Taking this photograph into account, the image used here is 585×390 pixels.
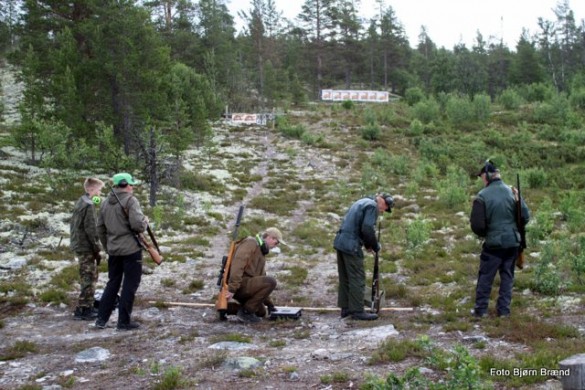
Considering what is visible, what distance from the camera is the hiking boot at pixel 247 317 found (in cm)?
842

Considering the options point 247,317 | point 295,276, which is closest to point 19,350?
point 247,317

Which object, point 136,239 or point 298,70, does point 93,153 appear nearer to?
point 136,239

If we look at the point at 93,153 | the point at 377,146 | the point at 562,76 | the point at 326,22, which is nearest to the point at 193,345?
the point at 93,153

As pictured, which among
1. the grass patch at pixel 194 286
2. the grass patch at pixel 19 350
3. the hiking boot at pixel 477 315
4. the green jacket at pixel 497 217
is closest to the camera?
the grass patch at pixel 19 350

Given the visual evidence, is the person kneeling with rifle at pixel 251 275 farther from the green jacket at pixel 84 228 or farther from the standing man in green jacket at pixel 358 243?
the green jacket at pixel 84 228

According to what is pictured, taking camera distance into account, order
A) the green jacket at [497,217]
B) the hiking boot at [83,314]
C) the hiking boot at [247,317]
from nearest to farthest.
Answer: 1. the green jacket at [497,217]
2. the hiking boot at [247,317]
3. the hiking boot at [83,314]

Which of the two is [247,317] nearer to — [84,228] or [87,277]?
[87,277]

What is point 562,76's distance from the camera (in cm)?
6062

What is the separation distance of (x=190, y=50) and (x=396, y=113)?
16.3 m

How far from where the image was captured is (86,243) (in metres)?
8.71

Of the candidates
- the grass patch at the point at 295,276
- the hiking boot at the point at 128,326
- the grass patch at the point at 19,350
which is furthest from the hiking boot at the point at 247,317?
the grass patch at the point at 19,350

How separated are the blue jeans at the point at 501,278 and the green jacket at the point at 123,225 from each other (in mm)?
4920

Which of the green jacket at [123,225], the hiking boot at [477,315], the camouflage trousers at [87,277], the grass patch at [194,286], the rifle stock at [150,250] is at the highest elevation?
the green jacket at [123,225]

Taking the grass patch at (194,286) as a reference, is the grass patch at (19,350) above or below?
above
